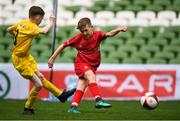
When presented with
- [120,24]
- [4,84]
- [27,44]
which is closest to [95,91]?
[27,44]

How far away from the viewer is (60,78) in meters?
15.4

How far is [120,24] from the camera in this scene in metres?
18.4

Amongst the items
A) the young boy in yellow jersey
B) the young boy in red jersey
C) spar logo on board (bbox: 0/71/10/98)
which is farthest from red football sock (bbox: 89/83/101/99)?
spar logo on board (bbox: 0/71/10/98)

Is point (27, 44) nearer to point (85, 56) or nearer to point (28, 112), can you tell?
point (85, 56)

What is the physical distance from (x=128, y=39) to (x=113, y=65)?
2541 mm

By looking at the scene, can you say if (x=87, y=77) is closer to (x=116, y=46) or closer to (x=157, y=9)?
(x=116, y=46)

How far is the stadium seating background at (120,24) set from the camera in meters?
17.4

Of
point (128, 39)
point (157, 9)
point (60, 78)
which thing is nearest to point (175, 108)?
point (60, 78)

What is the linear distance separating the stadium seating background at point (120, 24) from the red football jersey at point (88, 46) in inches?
221

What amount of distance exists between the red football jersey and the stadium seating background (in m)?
5.60

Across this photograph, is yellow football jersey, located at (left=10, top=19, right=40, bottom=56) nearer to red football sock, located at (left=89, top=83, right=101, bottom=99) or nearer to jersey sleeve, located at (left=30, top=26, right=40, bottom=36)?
jersey sleeve, located at (left=30, top=26, right=40, bottom=36)

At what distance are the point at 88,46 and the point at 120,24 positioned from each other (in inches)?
282

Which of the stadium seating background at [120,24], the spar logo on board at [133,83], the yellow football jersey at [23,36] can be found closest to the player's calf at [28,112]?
the yellow football jersey at [23,36]

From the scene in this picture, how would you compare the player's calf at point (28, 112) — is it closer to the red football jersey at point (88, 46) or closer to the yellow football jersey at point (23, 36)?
the yellow football jersey at point (23, 36)
